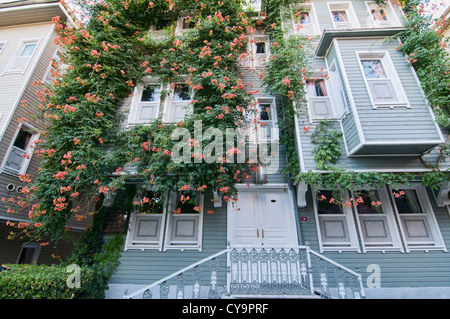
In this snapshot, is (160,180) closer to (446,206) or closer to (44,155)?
(44,155)

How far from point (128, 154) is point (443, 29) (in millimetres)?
11708

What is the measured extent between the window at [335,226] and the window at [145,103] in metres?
5.78

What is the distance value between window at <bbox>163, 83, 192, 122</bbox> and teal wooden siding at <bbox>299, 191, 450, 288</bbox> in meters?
5.30

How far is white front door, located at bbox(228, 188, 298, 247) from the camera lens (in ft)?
19.8

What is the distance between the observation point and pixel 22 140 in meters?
7.68

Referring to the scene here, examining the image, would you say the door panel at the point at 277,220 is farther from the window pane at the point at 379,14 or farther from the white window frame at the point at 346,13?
the window pane at the point at 379,14

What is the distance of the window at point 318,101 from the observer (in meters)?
6.38

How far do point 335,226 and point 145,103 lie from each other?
7.18 meters

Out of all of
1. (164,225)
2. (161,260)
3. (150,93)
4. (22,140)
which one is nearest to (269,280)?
(161,260)

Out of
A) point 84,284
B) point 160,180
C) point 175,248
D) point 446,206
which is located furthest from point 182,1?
point 446,206

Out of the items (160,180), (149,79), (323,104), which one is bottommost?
(160,180)

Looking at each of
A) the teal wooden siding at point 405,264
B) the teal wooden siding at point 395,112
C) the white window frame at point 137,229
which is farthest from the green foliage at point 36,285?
the teal wooden siding at point 395,112

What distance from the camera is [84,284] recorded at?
4848 millimetres
